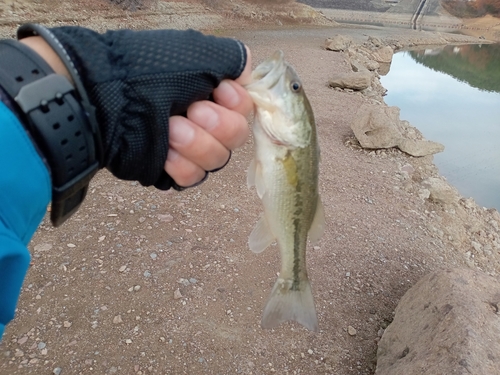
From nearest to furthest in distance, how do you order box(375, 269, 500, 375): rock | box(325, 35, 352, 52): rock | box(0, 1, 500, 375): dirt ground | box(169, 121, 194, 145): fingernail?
1. box(169, 121, 194, 145): fingernail
2. box(375, 269, 500, 375): rock
3. box(0, 1, 500, 375): dirt ground
4. box(325, 35, 352, 52): rock

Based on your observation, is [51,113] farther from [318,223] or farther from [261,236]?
[318,223]

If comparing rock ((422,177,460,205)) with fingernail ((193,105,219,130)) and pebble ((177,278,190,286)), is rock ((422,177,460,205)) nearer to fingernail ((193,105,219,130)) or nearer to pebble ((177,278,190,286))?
pebble ((177,278,190,286))

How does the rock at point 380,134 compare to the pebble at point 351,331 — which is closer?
the pebble at point 351,331

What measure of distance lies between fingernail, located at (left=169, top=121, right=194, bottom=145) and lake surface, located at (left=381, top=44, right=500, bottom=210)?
30.5 feet

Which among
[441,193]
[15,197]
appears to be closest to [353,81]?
[441,193]

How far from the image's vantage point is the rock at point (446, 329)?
9.35ft

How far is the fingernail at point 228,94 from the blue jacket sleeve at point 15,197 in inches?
32.5

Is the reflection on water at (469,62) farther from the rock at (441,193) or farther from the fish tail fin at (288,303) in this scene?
the fish tail fin at (288,303)

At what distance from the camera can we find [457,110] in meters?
16.7

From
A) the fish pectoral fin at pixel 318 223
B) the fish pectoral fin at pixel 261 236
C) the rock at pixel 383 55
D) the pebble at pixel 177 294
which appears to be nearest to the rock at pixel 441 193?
the pebble at pixel 177 294

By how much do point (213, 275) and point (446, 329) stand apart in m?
2.28

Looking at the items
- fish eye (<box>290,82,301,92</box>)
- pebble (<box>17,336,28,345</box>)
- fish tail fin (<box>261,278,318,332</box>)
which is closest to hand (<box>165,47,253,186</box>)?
fish eye (<box>290,82,301,92</box>)

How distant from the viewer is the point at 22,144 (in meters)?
1.37

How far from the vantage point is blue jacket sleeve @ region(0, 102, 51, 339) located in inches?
51.6
